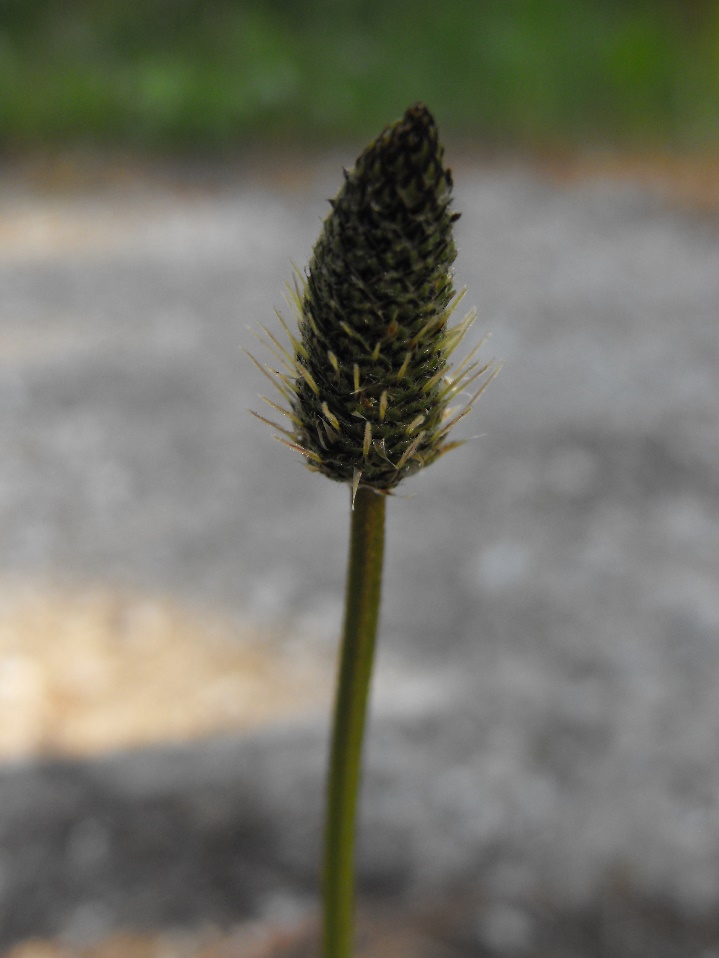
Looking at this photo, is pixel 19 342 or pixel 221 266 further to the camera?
pixel 221 266

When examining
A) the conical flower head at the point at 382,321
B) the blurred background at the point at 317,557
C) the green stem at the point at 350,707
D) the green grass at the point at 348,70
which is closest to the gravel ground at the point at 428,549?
the blurred background at the point at 317,557

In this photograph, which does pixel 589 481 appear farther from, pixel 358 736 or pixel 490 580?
pixel 358 736

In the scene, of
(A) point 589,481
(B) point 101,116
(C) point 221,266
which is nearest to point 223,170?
(B) point 101,116

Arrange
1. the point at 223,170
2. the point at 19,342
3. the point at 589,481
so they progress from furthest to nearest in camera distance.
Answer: the point at 223,170, the point at 19,342, the point at 589,481

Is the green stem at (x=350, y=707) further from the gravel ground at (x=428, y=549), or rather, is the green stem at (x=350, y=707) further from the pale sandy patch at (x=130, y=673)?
the pale sandy patch at (x=130, y=673)

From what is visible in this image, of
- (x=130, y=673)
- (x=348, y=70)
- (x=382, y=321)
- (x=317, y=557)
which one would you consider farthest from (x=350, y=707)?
(x=348, y=70)

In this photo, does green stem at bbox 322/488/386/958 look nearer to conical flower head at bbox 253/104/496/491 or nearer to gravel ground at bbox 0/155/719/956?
conical flower head at bbox 253/104/496/491

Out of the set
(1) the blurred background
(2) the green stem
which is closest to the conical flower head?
(2) the green stem
